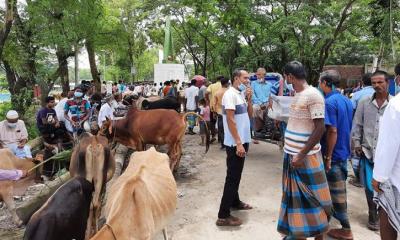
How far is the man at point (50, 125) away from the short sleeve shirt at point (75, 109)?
0.33 meters

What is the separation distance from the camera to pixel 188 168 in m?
8.15

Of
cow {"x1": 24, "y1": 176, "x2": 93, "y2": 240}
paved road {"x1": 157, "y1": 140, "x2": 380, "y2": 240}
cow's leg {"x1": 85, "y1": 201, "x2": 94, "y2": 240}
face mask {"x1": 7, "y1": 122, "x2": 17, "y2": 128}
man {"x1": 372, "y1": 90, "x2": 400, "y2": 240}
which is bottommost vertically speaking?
paved road {"x1": 157, "y1": 140, "x2": 380, "y2": 240}

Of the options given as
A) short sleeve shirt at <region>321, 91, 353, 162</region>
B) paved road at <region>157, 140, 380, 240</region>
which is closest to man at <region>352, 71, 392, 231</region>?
short sleeve shirt at <region>321, 91, 353, 162</region>

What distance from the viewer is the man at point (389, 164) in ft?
9.17

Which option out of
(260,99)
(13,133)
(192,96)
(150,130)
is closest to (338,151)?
(260,99)

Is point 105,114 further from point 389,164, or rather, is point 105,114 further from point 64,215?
point 389,164

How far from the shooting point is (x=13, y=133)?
276 inches

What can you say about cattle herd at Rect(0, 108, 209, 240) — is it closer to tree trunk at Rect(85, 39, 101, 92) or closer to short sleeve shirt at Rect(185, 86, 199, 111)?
short sleeve shirt at Rect(185, 86, 199, 111)

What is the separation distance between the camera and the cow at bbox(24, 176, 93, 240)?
11.3 feet

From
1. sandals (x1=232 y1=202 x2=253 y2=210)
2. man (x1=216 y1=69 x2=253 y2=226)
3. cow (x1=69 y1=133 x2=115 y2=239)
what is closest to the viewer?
cow (x1=69 y1=133 x2=115 y2=239)

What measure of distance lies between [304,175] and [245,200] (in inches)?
90.8

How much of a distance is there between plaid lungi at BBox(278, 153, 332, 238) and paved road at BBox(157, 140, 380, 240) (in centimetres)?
100

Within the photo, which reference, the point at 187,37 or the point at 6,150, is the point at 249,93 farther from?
the point at 187,37

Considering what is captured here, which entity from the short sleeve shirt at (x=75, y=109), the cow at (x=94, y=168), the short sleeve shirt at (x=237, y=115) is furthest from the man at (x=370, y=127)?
the short sleeve shirt at (x=75, y=109)
